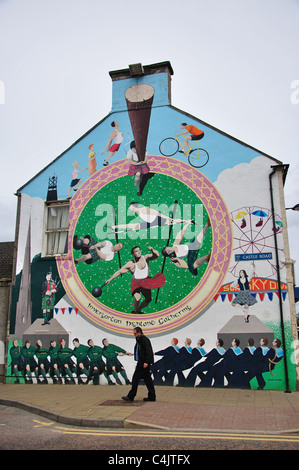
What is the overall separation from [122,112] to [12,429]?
10222 mm

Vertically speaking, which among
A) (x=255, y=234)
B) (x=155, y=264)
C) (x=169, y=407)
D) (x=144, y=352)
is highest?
(x=255, y=234)

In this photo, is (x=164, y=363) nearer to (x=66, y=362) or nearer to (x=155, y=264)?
(x=155, y=264)

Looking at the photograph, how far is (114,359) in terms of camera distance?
37.8 ft

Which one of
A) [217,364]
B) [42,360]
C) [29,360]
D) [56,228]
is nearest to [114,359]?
[42,360]

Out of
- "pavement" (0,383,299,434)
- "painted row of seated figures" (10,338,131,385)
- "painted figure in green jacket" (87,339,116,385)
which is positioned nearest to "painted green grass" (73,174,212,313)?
"painted figure in green jacket" (87,339,116,385)

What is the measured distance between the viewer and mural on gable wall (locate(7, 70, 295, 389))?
10.9 metres

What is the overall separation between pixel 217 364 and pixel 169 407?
3.09m

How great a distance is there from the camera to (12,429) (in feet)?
21.7

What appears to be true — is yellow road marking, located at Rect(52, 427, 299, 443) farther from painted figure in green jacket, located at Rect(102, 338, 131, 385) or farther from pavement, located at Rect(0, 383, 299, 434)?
painted figure in green jacket, located at Rect(102, 338, 131, 385)

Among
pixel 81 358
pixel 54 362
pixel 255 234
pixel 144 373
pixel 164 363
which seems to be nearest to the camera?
pixel 144 373

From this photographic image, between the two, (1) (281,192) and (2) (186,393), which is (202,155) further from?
(2) (186,393)

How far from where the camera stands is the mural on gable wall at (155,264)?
10.9 meters

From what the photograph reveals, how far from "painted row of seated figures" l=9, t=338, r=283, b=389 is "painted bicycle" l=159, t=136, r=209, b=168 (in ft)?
17.8
